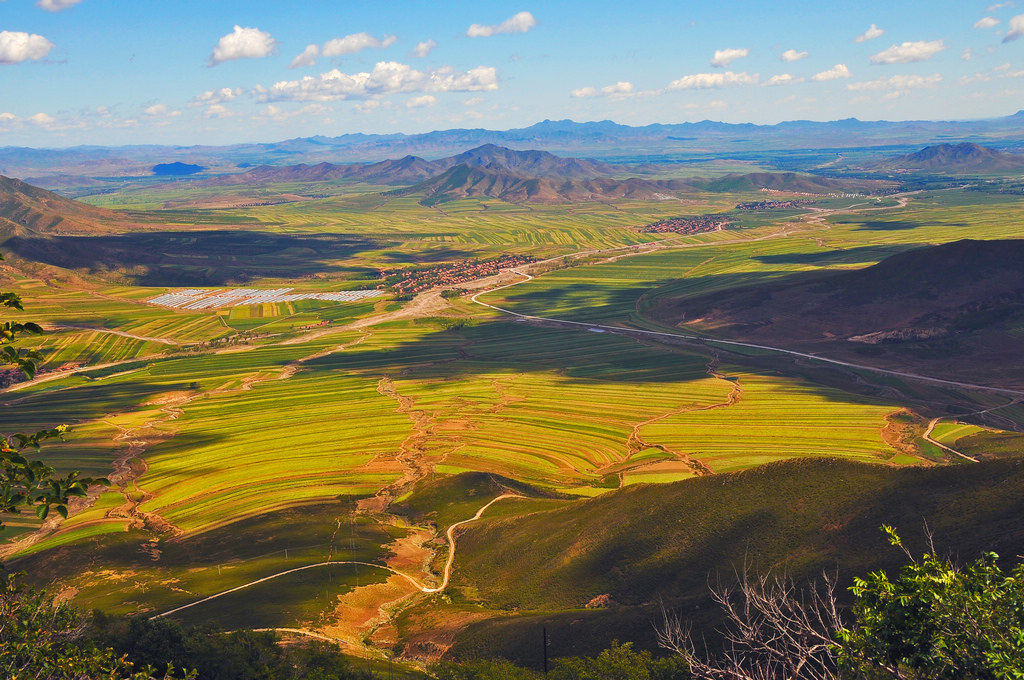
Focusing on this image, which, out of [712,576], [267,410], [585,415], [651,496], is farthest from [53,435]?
[267,410]

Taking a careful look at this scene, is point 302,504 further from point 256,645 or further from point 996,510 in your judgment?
point 996,510

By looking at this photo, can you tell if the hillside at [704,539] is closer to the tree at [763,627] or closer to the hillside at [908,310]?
the tree at [763,627]

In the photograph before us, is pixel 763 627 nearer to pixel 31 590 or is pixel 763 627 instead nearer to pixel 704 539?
pixel 704 539

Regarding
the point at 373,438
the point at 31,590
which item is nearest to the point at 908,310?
the point at 373,438

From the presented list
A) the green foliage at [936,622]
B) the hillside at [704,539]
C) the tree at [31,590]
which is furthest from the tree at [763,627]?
the tree at [31,590]

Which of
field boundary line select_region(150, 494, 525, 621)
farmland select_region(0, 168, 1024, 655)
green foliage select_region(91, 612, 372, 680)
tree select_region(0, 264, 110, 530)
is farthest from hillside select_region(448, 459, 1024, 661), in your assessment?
tree select_region(0, 264, 110, 530)

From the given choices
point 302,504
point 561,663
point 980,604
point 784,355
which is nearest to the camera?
point 980,604

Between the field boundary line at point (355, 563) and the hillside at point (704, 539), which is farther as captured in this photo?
the field boundary line at point (355, 563)
